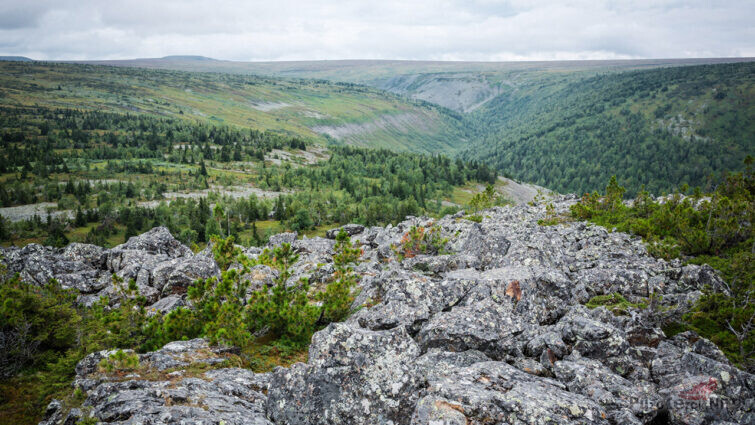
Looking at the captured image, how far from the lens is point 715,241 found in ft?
119

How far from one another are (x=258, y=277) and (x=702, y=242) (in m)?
44.7

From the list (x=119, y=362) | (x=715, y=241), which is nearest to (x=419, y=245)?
(x=715, y=241)

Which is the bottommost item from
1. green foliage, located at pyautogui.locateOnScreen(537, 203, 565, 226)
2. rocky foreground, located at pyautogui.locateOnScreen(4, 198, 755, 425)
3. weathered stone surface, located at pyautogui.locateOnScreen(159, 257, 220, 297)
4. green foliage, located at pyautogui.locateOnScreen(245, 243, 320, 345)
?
green foliage, located at pyautogui.locateOnScreen(537, 203, 565, 226)

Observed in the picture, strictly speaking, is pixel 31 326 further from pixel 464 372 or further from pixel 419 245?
pixel 419 245

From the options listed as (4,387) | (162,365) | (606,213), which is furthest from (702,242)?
(4,387)

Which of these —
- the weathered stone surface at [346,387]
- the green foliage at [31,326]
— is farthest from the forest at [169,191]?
the weathered stone surface at [346,387]

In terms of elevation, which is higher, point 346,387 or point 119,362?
point 346,387

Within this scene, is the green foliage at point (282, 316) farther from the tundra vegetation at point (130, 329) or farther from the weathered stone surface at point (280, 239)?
the weathered stone surface at point (280, 239)

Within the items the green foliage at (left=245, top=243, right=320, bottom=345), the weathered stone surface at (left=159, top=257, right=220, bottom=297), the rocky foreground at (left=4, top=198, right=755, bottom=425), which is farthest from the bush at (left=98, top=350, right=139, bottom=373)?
the weathered stone surface at (left=159, top=257, right=220, bottom=297)

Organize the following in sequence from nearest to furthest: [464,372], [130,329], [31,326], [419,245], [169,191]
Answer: [464,372] → [31,326] → [130,329] → [419,245] → [169,191]

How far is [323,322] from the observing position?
2309 cm

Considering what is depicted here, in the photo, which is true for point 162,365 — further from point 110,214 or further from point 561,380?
point 110,214

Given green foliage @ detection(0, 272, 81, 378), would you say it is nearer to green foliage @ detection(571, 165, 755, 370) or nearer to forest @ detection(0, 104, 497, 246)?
green foliage @ detection(571, 165, 755, 370)

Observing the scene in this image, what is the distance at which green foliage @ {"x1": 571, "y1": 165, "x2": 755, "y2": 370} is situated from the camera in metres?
22.1
